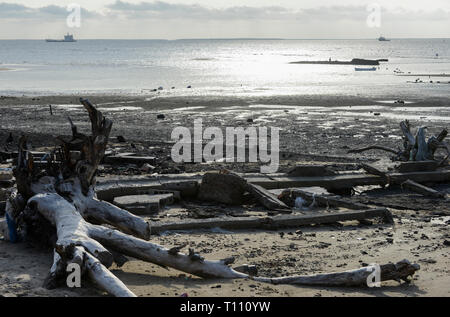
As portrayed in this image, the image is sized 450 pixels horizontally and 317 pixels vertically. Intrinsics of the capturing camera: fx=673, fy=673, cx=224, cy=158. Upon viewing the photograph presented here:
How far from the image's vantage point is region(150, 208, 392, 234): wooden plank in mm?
9805

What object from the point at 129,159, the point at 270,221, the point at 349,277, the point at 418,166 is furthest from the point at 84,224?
the point at 418,166

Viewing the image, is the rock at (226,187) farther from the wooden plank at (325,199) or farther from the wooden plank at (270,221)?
the wooden plank at (270,221)

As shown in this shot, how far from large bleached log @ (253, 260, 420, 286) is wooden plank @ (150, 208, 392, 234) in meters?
2.74

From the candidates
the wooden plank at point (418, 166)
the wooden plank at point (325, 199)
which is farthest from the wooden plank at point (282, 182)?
the wooden plank at point (325, 199)

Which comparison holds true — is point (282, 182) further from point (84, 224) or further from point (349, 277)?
point (84, 224)

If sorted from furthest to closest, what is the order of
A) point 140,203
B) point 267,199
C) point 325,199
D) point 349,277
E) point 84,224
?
point 325,199 < point 267,199 < point 140,203 < point 84,224 < point 349,277

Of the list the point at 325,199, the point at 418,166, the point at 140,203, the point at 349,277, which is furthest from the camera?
the point at 418,166

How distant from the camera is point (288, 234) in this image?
9859 mm

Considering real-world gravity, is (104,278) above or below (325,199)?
above

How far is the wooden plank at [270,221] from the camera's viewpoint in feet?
32.2

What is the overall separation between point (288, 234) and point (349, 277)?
8.99 ft

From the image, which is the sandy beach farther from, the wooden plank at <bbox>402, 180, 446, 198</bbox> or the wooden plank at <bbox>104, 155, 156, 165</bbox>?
the wooden plank at <bbox>104, 155, 156, 165</bbox>

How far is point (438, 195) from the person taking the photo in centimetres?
1267

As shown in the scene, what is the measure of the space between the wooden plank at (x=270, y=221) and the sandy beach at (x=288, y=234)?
0.15 metres
